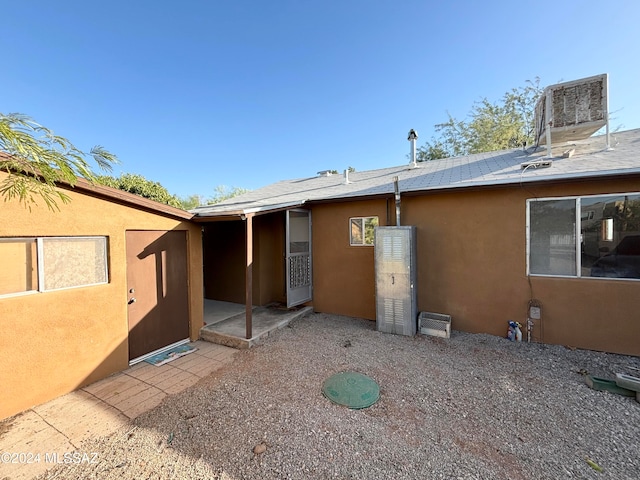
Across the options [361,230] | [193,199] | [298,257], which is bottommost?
[298,257]

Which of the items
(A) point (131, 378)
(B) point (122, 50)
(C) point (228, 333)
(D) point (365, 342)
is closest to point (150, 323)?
(A) point (131, 378)

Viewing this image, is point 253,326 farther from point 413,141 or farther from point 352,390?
point 413,141

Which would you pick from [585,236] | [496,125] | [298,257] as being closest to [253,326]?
[298,257]

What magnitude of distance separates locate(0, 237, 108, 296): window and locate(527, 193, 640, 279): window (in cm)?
779

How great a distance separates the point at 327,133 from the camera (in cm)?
1399

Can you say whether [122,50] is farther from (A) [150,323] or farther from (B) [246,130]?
(A) [150,323]

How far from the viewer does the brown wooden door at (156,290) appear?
452 centimetres

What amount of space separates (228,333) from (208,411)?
234 cm

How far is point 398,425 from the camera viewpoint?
113 inches

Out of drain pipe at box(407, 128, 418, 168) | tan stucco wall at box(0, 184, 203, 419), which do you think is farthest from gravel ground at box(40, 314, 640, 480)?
drain pipe at box(407, 128, 418, 168)

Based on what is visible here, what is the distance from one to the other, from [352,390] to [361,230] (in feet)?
12.9

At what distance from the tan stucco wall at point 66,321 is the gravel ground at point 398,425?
152 cm

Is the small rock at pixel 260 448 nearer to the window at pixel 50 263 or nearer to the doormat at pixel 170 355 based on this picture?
the doormat at pixel 170 355

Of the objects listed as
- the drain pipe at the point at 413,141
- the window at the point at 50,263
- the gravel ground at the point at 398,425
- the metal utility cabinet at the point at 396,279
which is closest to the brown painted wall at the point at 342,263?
the metal utility cabinet at the point at 396,279
